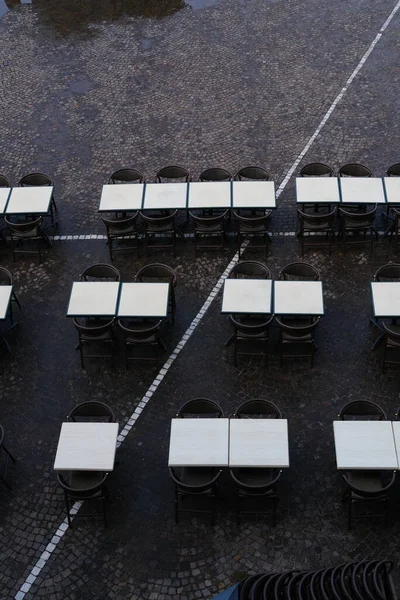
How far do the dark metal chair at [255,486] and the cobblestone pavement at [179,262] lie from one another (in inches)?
9.0

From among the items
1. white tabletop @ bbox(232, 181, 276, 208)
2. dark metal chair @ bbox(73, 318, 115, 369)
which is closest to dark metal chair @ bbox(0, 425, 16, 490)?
dark metal chair @ bbox(73, 318, 115, 369)

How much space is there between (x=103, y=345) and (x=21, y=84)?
10.1m

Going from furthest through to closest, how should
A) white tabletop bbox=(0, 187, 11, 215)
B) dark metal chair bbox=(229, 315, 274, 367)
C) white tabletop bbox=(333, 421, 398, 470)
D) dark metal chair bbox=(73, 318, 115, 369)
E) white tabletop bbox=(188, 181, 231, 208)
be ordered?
white tabletop bbox=(0, 187, 11, 215) → white tabletop bbox=(188, 181, 231, 208) → dark metal chair bbox=(73, 318, 115, 369) → dark metal chair bbox=(229, 315, 274, 367) → white tabletop bbox=(333, 421, 398, 470)

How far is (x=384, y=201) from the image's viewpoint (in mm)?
15180

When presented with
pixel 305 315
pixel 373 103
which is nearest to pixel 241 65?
pixel 373 103

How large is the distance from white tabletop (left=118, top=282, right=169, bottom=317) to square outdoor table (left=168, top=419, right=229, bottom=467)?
2.38 metres

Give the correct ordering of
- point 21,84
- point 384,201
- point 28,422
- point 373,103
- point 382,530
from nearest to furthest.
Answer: point 382,530
point 28,422
point 384,201
point 373,103
point 21,84

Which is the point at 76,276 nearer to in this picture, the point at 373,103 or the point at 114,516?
the point at 114,516

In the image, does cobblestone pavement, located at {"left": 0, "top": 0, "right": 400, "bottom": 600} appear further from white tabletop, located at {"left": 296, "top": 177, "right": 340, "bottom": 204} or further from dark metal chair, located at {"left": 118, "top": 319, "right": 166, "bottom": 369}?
white tabletop, located at {"left": 296, "top": 177, "right": 340, "bottom": 204}

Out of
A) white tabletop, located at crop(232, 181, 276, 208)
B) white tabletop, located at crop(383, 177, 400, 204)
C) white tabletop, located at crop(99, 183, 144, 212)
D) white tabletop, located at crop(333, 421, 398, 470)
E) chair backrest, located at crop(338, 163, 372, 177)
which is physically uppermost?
white tabletop, located at crop(99, 183, 144, 212)

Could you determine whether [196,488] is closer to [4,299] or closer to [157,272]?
[157,272]

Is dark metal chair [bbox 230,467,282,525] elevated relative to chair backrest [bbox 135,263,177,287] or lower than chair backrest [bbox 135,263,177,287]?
lower

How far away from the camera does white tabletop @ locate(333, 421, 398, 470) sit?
10.9 m

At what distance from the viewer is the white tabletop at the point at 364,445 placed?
35.8 ft
